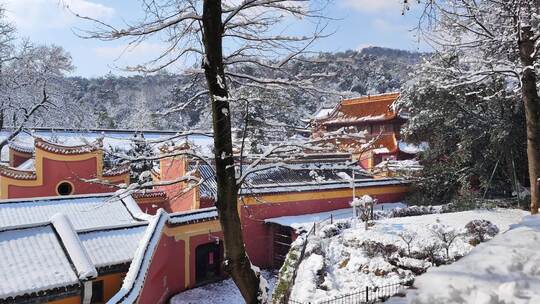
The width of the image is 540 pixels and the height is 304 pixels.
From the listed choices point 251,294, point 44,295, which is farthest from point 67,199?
point 251,294

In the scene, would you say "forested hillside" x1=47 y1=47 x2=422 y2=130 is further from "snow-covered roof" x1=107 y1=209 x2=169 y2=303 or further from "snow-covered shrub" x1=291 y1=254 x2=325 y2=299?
"snow-covered shrub" x1=291 y1=254 x2=325 y2=299

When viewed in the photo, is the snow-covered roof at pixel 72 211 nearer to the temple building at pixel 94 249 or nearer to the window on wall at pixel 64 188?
the temple building at pixel 94 249

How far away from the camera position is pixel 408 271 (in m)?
10.9

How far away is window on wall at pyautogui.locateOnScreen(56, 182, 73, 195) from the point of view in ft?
53.0

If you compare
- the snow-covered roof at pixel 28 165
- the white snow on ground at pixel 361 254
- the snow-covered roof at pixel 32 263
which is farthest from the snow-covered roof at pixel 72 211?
the snow-covered roof at pixel 28 165

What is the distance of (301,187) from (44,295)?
11.7 m

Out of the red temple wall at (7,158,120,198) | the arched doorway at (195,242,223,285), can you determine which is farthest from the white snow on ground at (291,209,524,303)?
the red temple wall at (7,158,120,198)

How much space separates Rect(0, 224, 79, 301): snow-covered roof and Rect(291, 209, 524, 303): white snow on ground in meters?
5.63

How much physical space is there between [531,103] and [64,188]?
1571 cm

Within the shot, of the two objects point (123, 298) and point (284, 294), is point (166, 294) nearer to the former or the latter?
point (284, 294)

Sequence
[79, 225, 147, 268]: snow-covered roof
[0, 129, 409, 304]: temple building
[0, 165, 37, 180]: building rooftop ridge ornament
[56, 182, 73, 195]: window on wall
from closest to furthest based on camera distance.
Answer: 1. [0, 129, 409, 304]: temple building
2. [79, 225, 147, 268]: snow-covered roof
3. [0, 165, 37, 180]: building rooftop ridge ornament
4. [56, 182, 73, 195]: window on wall

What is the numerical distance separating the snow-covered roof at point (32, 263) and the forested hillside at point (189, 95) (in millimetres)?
3363

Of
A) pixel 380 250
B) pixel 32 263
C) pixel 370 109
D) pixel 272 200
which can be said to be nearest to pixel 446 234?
pixel 380 250

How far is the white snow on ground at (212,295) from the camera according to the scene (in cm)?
1309
